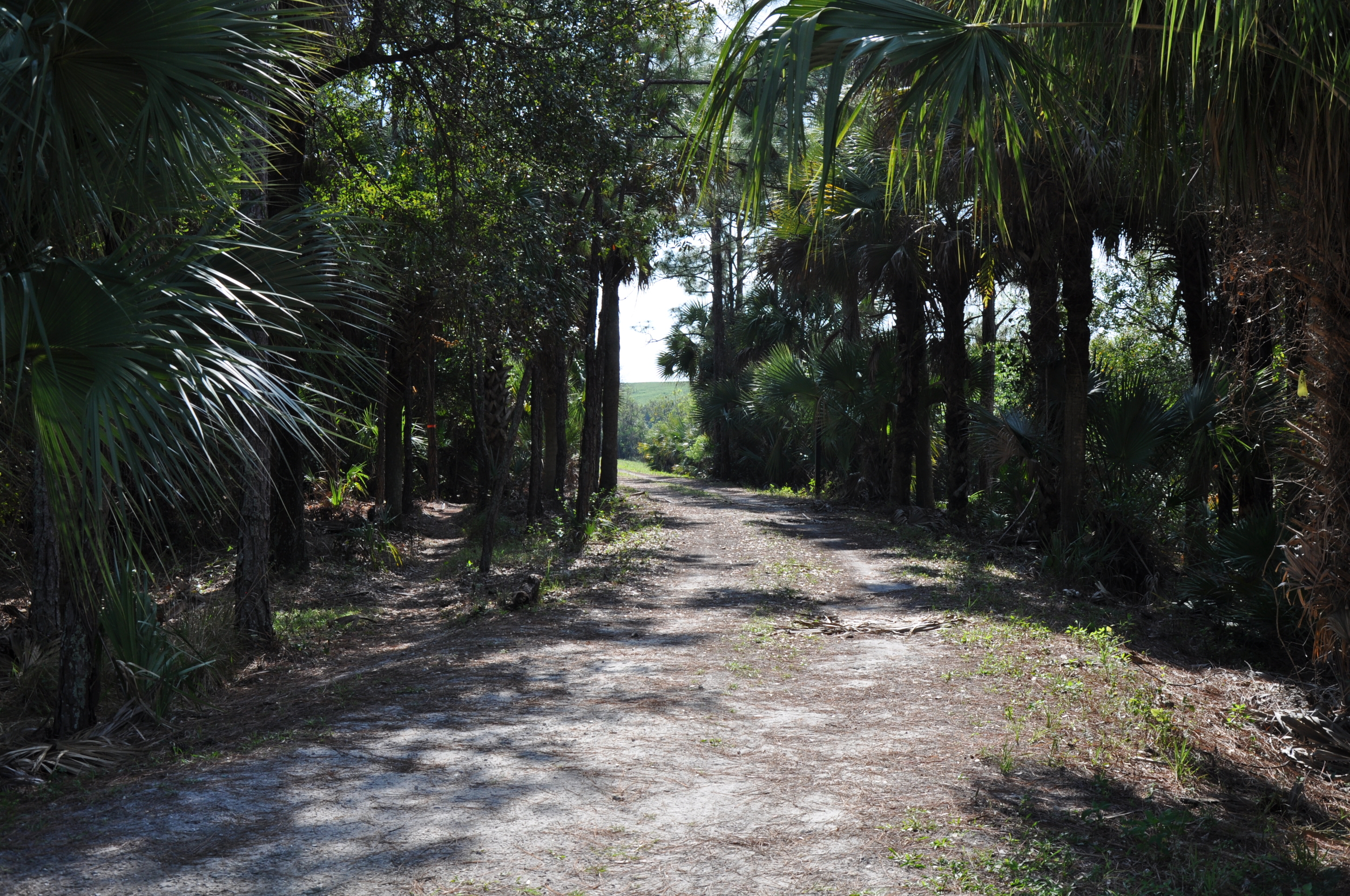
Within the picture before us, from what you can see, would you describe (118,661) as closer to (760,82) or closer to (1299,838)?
(760,82)

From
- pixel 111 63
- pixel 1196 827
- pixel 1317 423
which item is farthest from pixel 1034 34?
pixel 111 63

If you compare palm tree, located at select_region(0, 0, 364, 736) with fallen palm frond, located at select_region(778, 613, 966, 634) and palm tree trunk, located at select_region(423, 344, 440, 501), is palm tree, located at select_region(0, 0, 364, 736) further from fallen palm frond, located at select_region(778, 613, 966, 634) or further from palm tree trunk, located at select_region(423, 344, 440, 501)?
palm tree trunk, located at select_region(423, 344, 440, 501)

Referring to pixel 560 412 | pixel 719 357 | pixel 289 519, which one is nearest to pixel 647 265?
pixel 560 412

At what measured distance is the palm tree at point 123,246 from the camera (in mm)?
3281

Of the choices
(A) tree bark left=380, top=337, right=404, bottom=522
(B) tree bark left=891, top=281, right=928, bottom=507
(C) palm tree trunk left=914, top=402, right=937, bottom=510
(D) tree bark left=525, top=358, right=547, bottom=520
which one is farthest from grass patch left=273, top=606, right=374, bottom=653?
(C) palm tree trunk left=914, top=402, right=937, bottom=510

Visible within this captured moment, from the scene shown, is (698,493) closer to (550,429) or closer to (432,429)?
(550,429)

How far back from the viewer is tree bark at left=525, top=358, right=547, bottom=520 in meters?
15.2

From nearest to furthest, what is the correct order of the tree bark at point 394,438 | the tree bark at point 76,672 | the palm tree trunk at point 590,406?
the tree bark at point 76,672 → the palm tree trunk at point 590,406 → the tree bark at point 394,438

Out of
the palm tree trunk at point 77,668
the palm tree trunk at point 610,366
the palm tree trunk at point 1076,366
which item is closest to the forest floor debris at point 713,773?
the palm tree trunk at point 77,668

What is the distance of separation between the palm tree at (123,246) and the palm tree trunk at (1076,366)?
358 inches

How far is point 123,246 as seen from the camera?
3725 millimetres

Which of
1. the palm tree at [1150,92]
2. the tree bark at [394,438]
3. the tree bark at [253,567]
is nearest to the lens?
A: the palm tree at [1150,92]

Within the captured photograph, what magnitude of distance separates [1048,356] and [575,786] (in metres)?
9.06

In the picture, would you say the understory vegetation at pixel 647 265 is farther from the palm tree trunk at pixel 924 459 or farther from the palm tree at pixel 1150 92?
the palm tree trunk at pixel 924 459
